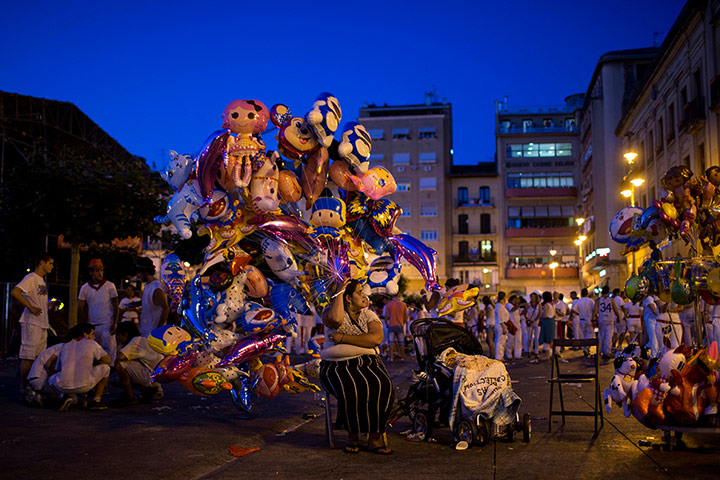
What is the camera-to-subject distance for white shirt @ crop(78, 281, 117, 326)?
1027 centimetres

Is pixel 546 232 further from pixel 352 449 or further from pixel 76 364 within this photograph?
pixel 352 449

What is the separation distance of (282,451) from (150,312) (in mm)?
4307

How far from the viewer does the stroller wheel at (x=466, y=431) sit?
674 cm

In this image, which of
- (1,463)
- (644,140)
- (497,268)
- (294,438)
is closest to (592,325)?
(294,438)

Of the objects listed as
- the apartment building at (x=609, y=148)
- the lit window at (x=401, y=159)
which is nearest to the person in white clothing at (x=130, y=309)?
the apartment building at (x=609, y=148)

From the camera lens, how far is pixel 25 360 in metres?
9.72

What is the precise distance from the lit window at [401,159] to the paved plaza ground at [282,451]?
59645 millimetres

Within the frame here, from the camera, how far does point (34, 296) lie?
384 inches

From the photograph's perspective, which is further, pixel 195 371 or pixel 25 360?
pixel 25 360

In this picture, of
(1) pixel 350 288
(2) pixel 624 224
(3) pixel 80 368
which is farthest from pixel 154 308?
(2) pixel 624 224

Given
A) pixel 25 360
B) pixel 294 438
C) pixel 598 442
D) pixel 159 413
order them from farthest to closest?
pixel 25 360 → pixel 159 413 → pixel 294 438 → pixel 598 442

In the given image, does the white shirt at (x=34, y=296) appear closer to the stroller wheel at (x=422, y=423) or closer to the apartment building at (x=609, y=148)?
the stroller wheel at (x=422, y=423)

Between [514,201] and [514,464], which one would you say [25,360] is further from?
[514,201]

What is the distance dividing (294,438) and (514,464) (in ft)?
7.61
